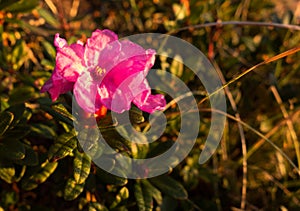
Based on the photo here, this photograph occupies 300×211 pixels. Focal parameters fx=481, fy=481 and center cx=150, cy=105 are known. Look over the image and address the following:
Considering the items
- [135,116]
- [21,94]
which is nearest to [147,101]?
[135,116]

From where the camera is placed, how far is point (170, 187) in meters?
1.00

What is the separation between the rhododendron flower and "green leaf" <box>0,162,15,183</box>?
0.65 ft

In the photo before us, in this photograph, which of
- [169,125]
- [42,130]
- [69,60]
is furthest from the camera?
[169,125]

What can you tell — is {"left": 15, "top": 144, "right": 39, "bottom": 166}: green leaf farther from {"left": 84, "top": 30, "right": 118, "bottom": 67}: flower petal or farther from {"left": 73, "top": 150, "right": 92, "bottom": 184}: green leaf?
{"left": 84, "top": 30, "right": 118, "bottom": 67}: flower petal

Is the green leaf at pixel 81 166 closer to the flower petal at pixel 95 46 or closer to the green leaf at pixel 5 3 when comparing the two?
the flower petal at pixel 95 46

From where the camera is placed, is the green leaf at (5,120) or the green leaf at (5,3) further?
the green leaf at (5,3)

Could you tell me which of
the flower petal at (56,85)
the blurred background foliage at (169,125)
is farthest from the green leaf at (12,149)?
the flower petal at (56,85)

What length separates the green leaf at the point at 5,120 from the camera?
865mm

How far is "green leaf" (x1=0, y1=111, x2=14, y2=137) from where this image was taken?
0.86 meters

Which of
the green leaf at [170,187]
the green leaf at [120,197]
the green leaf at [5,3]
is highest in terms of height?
the green leaf at [5,3]

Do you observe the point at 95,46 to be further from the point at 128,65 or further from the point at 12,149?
the point at 12,149

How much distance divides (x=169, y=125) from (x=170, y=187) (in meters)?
0.17

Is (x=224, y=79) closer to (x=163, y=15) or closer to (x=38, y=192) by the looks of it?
(x=163, y=15)

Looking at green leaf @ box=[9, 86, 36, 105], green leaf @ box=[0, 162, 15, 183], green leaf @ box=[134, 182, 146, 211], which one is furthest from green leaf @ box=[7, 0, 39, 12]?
green leaf @ box=[134, 182, 146, 211]
